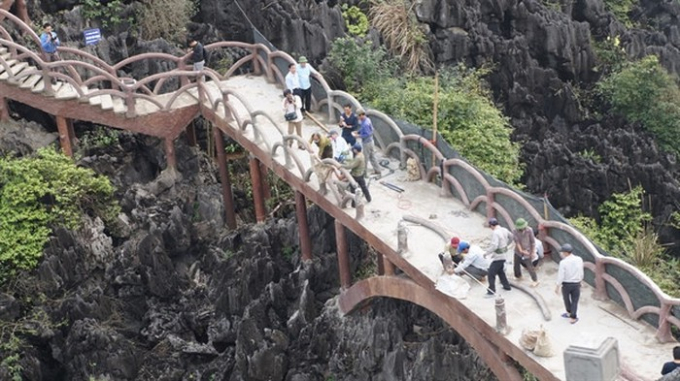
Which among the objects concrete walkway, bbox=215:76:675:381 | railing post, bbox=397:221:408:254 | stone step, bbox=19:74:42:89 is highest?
stone step, bbox=19:74:42:89

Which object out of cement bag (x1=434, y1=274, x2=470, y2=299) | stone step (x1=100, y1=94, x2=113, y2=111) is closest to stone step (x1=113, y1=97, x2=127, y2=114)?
stone step (x1=100, y1=94, x2=113, y2=111)

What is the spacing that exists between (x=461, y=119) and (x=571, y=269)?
10406mm

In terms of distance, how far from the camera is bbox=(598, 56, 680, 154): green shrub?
3547 cm

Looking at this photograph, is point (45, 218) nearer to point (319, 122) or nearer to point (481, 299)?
point (319, 122)

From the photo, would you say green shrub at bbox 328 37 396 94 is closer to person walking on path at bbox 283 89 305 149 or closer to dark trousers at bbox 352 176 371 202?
person walking on path at bbox 283 89 305 149

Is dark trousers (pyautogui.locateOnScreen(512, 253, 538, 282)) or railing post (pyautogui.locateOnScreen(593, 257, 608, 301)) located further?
dark trousers (pyautogui.locateOnScreen(512, 253, 538, 282))

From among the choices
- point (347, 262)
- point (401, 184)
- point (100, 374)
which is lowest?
point (100, 374)

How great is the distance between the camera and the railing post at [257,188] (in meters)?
28.6

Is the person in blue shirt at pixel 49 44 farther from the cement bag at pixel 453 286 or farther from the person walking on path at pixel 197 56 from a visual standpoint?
the cement bag at pixel 453 286

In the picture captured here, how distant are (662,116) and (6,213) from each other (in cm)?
1826

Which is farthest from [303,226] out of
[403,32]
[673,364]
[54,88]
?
[673,364]

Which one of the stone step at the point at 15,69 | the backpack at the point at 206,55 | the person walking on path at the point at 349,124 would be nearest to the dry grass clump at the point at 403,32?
the backpack at the point at 206,55

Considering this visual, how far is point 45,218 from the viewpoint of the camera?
28266 millimetres

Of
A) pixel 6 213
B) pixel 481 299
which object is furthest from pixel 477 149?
pixel 6 213
